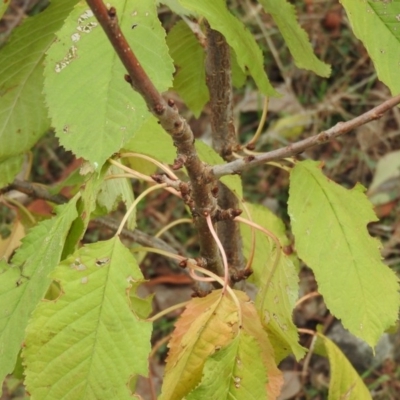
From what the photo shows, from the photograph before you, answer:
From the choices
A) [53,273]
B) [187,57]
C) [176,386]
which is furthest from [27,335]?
[187,57]

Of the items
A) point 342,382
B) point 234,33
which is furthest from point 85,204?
point 342,382

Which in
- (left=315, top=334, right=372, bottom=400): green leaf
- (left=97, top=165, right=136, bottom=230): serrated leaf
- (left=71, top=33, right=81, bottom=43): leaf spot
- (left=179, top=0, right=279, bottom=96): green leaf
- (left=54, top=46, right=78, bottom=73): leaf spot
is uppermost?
(left=71, top=33, right=81, bottom=43): leaf spot

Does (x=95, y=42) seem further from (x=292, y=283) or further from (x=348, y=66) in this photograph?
(x=348, y=66)

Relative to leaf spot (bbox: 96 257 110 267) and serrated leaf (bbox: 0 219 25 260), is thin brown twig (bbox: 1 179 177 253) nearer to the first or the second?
serrated leaf (bbox: 0 219 25 260)

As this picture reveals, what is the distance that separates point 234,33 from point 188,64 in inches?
16.1

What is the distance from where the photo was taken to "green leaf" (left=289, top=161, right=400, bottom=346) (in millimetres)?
837

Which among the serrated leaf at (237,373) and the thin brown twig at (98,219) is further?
the thin brown twig at (98,219)

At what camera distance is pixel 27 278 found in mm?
844

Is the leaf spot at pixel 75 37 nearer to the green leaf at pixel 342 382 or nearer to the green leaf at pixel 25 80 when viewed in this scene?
the green leaf at pixel 25 80

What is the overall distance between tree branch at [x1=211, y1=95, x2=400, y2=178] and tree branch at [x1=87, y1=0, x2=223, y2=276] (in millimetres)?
29

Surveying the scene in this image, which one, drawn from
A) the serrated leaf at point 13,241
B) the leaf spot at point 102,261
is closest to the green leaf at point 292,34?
the leaf spot at point 102,261

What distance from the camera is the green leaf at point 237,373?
753 millimetres

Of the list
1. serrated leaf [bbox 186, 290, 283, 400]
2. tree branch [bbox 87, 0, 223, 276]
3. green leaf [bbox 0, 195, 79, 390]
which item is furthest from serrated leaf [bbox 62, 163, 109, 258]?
serrated leaf [bbox 186, 290, 283, 400]

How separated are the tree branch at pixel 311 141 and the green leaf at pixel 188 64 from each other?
0.44 metres
